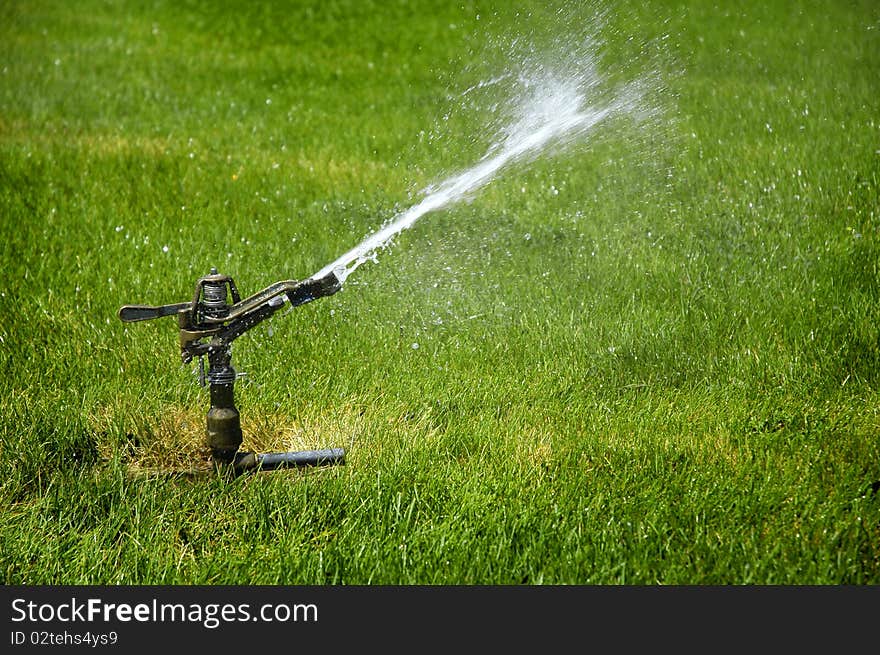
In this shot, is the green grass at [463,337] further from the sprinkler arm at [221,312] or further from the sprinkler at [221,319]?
the sprinkler arm at [221,312]

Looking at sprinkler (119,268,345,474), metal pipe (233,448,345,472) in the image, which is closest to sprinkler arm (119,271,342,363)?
sprinkler (119,268,345,474)

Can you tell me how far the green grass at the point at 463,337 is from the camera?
3.00 metres

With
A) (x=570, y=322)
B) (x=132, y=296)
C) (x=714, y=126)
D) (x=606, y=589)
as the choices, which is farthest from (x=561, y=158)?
(x=606, y=589)

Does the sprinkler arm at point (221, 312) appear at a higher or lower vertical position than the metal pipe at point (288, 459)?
higher

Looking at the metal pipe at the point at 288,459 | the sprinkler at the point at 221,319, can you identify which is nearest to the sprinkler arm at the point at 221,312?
the sprinkler at the point at 221,319

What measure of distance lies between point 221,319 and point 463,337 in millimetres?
1568

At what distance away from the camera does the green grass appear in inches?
118

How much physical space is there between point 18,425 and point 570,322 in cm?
233

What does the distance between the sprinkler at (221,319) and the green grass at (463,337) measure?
0.78 feet

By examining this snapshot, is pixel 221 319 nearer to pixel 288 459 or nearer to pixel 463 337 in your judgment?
pixel 288 459

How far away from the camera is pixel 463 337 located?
434 cm

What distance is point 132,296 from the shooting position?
4.68 meters

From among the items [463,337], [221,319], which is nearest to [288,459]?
[221,319]

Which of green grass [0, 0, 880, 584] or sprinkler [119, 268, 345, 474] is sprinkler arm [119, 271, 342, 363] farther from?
green grass [0, 0, 880, 584]
